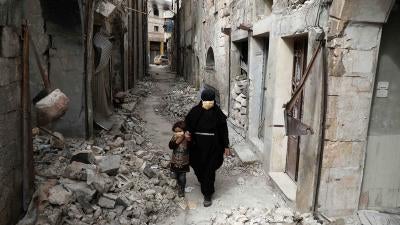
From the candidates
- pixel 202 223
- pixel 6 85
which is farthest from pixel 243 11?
pixel 6 85

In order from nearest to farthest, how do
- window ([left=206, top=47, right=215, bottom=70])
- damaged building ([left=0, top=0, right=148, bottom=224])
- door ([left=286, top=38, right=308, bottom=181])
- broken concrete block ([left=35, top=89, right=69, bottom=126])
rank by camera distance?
damaged building ([left=0, top=0, right=148, bottom=224])
broken concrete block ([left=35, top=89, right=69, bottom=126])
door ([left=286, top=38, right=308, bottom=181])
window ([left=206, top=47, right=215, bottom=70])

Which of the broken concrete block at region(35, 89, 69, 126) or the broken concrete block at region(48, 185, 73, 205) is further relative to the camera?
the broken concrete block at region(48, 185, 73, 205)

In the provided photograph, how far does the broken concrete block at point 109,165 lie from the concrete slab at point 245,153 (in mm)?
2207

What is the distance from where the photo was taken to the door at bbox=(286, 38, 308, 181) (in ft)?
15.8

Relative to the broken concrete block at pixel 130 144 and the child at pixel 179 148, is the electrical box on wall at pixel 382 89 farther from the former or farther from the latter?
the broken concrete block at pixel 130 144

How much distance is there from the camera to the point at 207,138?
466cm

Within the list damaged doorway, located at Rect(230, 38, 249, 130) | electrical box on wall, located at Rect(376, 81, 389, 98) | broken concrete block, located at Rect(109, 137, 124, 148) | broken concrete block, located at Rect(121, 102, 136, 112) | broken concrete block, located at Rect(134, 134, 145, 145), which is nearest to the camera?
electrical box on wall, located at Rect(376, 81, 389, 98)

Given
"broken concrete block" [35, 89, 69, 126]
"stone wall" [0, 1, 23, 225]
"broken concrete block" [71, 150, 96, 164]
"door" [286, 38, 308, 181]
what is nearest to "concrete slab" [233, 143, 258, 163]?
"door" [286, 38, 308, 181]

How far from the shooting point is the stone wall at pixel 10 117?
10.1 ft

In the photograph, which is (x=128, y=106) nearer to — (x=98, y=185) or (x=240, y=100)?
(x=240, y=100)

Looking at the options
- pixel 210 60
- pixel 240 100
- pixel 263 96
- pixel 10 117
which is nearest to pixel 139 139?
pixel 240 100

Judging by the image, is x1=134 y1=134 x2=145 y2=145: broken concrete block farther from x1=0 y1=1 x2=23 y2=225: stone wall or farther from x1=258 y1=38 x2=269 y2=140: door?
x1=0 y1=1 x2=23 y2=225: stone wall

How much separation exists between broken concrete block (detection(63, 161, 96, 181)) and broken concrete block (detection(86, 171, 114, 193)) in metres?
0.08

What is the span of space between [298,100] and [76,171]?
10.1 ft
